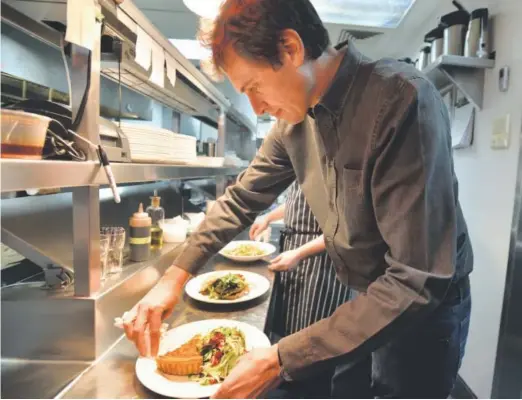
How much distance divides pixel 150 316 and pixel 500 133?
2.13 meters

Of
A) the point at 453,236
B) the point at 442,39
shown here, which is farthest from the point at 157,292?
→ the point at 442,39

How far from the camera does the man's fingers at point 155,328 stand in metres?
0.97

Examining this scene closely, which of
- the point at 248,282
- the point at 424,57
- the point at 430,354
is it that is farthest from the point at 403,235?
the point at 424,57

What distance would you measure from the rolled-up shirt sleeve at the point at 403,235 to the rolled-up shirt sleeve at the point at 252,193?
587 mm

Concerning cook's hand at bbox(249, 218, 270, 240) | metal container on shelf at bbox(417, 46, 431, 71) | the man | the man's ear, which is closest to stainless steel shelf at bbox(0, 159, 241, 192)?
the man

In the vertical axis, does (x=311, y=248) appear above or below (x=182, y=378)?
above

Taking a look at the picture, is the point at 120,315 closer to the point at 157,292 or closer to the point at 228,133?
the point at 157,292

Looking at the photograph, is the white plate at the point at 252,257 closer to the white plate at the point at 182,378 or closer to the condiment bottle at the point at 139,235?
the condiment bottle at the point at 139,235

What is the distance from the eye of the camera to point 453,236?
73 centimetres

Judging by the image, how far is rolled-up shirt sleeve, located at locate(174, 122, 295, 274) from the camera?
1.31m

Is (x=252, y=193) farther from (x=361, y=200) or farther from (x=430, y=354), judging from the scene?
(x=430, y=354)

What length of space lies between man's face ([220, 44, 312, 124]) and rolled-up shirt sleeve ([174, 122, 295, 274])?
35cm

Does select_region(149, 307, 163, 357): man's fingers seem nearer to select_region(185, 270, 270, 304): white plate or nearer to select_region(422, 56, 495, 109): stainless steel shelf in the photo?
select_region(185, 270, 270, 304): white plate

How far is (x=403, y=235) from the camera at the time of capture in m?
0.72
